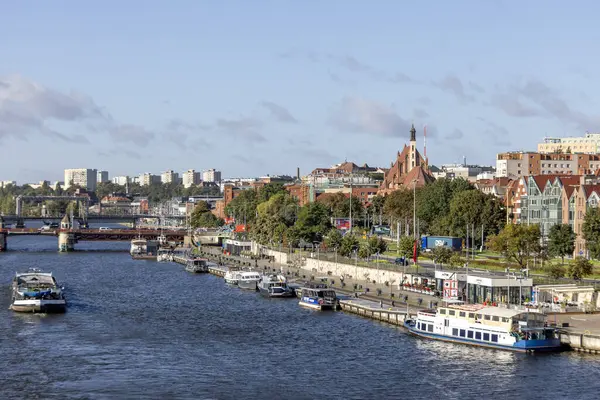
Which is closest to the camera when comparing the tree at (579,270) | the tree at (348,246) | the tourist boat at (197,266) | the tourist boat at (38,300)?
the tree at (579,270)

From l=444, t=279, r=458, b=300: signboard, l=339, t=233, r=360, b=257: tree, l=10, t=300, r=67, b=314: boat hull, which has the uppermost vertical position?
l=339, t=233, r=360, b=257: tree

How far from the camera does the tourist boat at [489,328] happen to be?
69525 mm

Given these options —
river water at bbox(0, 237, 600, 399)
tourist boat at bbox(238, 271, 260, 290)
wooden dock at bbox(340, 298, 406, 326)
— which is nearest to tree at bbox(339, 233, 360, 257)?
tourist boat at bbox(238, 271, 260, 290)

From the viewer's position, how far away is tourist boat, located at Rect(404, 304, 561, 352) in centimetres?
6953

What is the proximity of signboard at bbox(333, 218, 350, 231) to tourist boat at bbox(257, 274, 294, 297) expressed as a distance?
72.1 metres

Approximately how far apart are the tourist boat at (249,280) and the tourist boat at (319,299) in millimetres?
Result: 18979

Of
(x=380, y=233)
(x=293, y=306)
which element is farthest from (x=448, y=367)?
(x=380, y=233)

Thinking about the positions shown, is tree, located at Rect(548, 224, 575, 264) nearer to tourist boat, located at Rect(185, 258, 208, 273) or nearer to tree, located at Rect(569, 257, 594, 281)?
tree, located at Rect(569, 257, 594, 281)

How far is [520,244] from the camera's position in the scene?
333 ft

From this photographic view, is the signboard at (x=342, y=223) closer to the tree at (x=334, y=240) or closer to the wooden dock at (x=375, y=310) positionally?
the tree at (x=334, y=240)

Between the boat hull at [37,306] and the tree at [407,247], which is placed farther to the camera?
the tree at [407,247]

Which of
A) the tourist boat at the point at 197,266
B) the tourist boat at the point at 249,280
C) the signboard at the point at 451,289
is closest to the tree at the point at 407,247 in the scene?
the tourist boat at the point at 249,280

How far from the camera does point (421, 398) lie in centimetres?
5788

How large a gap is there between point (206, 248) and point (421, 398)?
14192 cm
